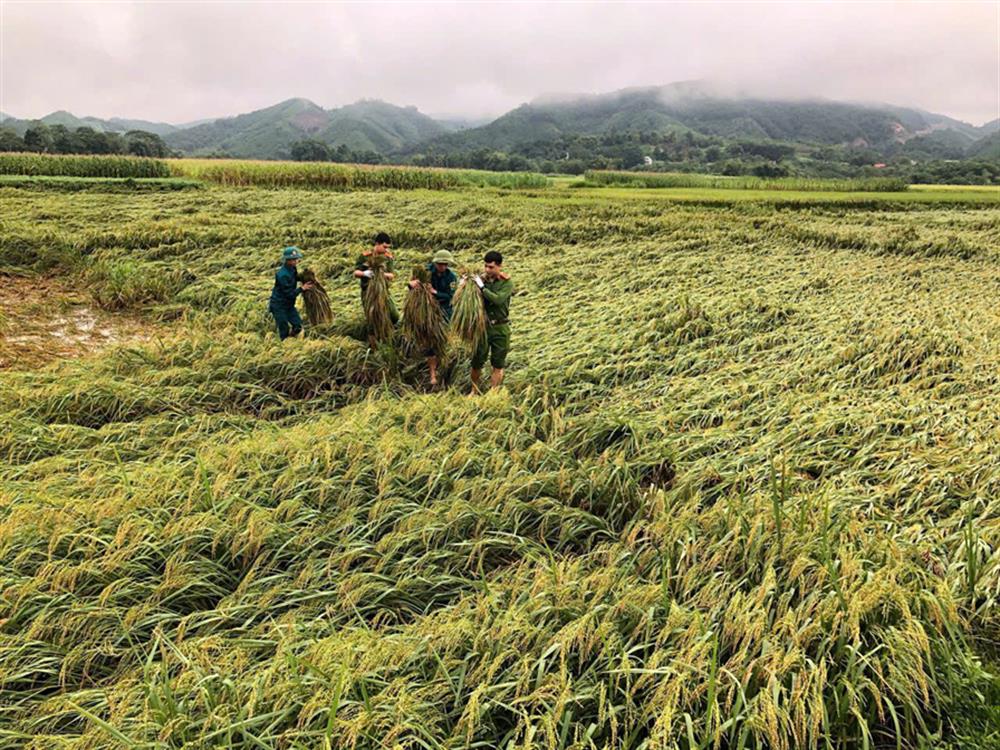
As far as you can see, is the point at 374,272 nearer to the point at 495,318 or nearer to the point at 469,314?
the point at 469,314

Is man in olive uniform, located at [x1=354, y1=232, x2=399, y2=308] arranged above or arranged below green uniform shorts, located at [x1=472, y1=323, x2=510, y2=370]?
above

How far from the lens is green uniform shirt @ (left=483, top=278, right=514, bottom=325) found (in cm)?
543

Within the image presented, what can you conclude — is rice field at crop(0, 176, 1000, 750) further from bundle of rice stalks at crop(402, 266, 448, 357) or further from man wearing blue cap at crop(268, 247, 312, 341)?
bundle of rice stalks at crop(402, 266, 448, 357)

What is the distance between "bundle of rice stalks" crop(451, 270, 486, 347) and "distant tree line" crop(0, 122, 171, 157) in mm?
70638

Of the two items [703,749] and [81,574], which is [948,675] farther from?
[81,574]

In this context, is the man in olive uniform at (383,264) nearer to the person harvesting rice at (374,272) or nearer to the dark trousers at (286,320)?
the person harvesting rice at (374,272)

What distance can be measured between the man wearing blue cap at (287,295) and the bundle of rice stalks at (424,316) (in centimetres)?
158

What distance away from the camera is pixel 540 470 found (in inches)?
156

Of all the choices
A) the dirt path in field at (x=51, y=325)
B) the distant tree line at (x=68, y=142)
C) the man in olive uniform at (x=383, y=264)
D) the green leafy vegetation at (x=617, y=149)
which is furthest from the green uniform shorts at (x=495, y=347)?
the distant tree line at (x=68, y=142)

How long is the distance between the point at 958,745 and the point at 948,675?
286mm

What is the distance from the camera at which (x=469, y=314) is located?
5379mm

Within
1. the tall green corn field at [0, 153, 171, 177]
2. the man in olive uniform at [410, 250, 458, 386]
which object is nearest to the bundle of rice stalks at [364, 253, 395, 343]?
the man in olive uniform at [410, 250, 458, 386]

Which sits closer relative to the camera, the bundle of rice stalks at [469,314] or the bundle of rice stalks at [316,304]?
the bundle of rice stalks at [469,314]

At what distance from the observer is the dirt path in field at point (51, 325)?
6.60 metres
